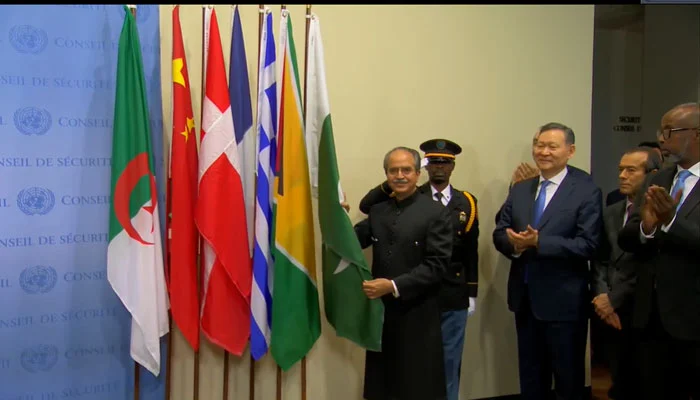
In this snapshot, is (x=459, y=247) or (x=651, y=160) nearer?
(x=651, y=160)

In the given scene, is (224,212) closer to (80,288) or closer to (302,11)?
(80,288)

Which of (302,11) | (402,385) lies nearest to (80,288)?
(402,385)

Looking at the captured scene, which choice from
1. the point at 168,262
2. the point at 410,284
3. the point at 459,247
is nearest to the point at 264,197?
the point at 168,262

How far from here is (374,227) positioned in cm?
246

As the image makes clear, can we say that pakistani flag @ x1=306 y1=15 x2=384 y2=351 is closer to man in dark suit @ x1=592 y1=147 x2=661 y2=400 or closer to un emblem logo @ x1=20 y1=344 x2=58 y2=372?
man in dark suit @ x1=592 y1=147 x2=661 y2=400

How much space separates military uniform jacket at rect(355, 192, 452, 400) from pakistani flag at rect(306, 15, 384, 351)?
0.09 metres

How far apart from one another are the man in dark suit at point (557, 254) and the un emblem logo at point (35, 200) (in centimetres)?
206

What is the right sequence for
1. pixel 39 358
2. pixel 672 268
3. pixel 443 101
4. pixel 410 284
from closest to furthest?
pixel 672 268
pixel 410 284
pixel 39 358
pixel 443 101

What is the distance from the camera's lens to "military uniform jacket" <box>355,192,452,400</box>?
2.30 meters

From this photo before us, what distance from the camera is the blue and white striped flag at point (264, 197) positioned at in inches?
98.0

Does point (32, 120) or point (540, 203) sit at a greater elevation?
point (32, 120)

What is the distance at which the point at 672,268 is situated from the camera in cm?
185

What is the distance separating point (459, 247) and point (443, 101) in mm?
922

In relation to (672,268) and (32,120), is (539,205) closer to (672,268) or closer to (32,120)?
(672,268)
